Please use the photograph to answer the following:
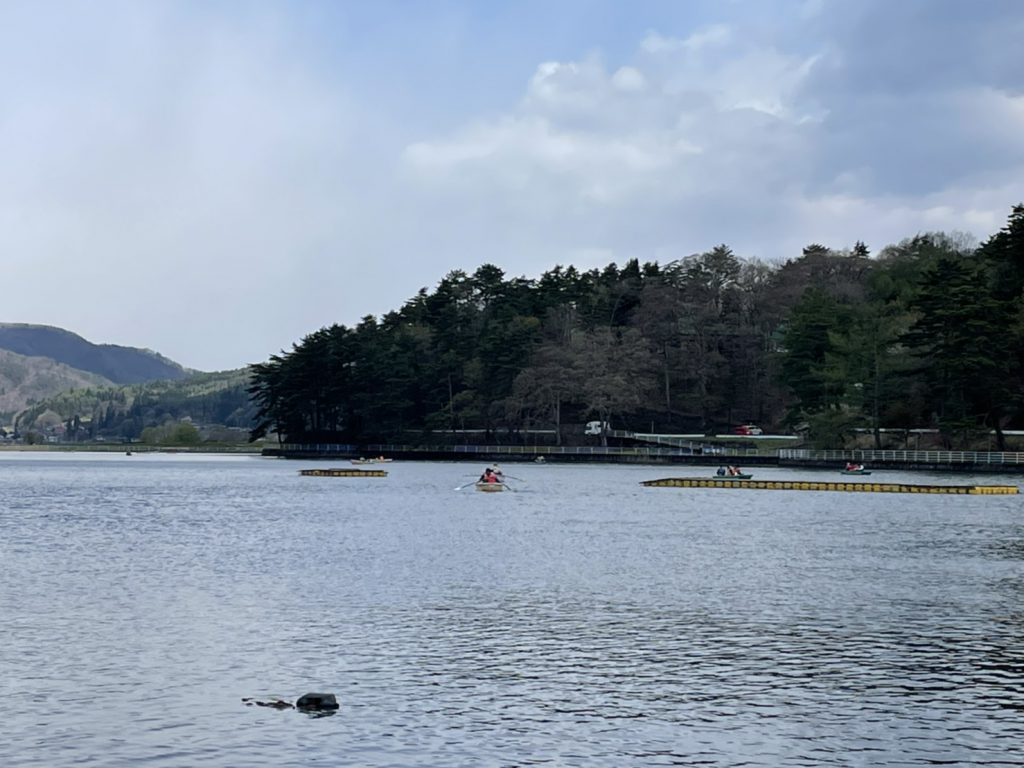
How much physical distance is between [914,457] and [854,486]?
2586 centimetres

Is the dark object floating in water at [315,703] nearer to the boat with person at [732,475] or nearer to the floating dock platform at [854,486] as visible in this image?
the floating dock platform at [854,486]

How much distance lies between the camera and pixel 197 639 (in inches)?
983

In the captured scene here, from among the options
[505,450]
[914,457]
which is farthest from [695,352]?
[914,457]

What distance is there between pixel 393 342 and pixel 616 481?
67.1 meters

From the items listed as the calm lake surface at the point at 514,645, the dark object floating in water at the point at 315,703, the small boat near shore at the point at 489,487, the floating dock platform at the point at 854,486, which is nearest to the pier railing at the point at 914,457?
the floating dock platform at the point at 854,486

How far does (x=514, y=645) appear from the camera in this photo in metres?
24.6

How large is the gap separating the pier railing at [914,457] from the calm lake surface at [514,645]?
4722 centimetres

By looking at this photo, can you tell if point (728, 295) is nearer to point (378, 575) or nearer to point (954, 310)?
point (954, 310)

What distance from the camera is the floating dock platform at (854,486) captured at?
7500cm

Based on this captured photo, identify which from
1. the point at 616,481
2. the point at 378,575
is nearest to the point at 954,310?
the point at 616,481

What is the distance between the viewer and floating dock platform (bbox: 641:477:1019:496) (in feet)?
246

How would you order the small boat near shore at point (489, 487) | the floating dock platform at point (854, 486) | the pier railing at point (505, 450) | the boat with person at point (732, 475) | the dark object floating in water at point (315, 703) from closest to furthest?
the dark object floating in water at point (315, 703), the floating dock platform at point (854, 486), the small boat near shore at point (489, 487), the boat with person at point (732, 475), the pier railing at point (505, 450)

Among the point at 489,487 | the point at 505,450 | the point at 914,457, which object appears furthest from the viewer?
the point at 505,450

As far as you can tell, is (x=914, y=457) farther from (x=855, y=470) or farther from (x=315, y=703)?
(x=315, y=703)
